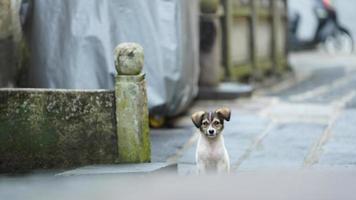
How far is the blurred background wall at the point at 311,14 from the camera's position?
27484 mm

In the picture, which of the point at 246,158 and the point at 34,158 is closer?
the point at 34,158

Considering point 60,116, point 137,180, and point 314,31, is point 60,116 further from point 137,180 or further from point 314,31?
point 314,31

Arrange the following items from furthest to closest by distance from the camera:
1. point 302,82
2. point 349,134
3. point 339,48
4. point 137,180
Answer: point 339,48 < point 302,82 < point 349,134 < point 137,180

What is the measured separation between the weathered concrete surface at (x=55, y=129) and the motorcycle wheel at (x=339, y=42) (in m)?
21.2

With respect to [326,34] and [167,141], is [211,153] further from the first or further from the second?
[326,34]

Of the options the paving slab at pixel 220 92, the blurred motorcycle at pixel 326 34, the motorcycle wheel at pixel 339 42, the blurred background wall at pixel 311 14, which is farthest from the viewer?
the blurred background wall at pixel 311 14

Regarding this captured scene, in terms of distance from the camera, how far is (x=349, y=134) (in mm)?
9008

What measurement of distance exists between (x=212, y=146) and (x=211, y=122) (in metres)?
0.21

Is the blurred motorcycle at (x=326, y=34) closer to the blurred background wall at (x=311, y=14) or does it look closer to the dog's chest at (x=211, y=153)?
the blurred background wall at (x=311, y=14)

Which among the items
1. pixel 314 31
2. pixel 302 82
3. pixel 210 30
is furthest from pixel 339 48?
pixel 210 30

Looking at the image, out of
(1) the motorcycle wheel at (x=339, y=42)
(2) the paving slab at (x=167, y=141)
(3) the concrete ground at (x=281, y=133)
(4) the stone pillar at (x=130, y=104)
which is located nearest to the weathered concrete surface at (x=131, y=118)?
(4) the stone pillar at (x=130, y=104)

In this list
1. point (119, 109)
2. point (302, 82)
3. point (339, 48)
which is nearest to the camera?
point (119, 109)

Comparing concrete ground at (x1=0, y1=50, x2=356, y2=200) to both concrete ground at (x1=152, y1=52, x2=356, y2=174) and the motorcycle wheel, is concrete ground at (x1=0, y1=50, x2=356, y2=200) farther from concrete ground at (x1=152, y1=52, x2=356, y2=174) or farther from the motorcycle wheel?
the motorcycle wheel

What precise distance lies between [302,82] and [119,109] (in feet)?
36.4
